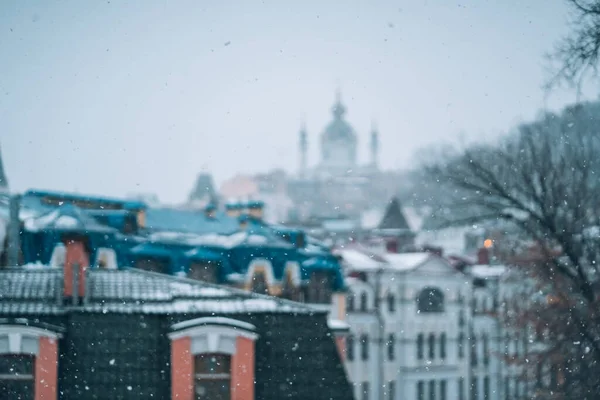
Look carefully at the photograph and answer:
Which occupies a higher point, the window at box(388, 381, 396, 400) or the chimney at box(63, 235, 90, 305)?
the chimney at box(63, 235, 90, 305)

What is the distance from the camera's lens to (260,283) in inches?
681

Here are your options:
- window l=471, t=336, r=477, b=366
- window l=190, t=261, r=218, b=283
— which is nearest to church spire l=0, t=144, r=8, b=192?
window l=190, t=261, r=218, b=283

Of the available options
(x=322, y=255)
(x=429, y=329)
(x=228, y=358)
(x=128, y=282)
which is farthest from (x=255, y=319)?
(x=429, y=329)

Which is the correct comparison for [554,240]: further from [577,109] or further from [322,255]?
[322,255]

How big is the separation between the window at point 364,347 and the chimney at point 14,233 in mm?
14211

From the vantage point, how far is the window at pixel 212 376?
24.9 ft

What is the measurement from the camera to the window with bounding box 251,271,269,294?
56.3ft

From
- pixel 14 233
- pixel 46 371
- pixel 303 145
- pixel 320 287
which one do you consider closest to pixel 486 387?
pixel 320 287

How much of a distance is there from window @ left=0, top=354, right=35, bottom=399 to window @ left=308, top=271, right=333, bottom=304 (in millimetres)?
11888

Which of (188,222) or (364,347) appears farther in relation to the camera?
(364,347)

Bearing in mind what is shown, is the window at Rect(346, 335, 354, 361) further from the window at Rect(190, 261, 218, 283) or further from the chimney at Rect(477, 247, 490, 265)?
the window at Rect(190, 261, 218, 283)

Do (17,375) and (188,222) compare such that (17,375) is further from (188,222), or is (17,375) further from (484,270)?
(484,270)

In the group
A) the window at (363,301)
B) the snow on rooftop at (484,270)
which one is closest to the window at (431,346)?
Result: the window at (363,301)

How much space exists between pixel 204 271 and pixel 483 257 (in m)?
15.3
